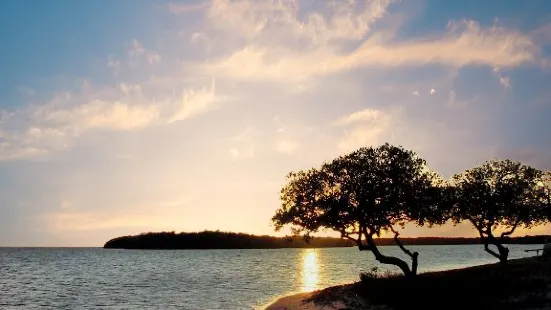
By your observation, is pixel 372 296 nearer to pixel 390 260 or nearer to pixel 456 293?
pixel 456 293

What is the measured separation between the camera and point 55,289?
263ft

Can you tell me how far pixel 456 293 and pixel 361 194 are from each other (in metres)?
13.4

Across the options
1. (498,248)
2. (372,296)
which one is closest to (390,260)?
(372,296)

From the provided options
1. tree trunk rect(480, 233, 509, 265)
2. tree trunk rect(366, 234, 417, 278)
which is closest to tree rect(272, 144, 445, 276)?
tree trunk rect(366, 234, 417, 278)

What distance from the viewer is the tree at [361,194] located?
162 feet

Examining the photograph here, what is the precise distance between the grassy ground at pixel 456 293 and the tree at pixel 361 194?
16.0ft

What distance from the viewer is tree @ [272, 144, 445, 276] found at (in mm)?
49312

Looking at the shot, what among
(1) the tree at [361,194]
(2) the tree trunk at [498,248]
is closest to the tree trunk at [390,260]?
(1) the tree at [361,194]

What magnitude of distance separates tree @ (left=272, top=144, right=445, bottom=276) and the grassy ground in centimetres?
489

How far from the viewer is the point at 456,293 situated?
39938 millimetres

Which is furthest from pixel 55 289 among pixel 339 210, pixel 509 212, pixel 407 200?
pixel 509 212

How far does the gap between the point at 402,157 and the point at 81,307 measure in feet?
131

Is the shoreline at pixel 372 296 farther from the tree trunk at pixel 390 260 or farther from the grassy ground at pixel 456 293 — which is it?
the tree trunk at pixel 390 260

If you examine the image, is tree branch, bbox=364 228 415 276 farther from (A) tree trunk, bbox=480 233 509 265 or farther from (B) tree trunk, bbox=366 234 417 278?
(A) tree trunk, bbox=480 233 509 265
